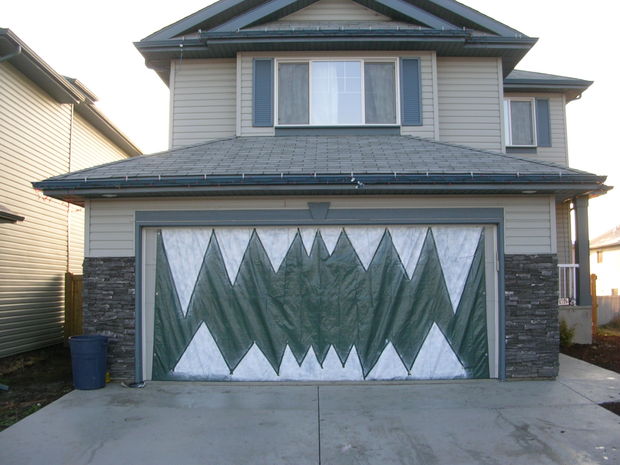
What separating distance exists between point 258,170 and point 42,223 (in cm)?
659

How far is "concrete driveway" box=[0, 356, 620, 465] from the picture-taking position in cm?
553

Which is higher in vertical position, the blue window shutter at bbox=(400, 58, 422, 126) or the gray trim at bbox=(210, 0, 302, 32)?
the gray trim at bbox=(210, 0, 302, 32)

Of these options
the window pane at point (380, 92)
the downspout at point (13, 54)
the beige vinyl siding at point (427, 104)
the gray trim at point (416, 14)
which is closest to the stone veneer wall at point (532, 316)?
the beige vinyl siding at point (427, 104)

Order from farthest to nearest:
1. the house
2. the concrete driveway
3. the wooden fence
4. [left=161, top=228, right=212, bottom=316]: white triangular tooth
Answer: the wooden fence < [left=161, top=228, right=212, bottom=316]: white triangular tooth < the house < the concrete driveway

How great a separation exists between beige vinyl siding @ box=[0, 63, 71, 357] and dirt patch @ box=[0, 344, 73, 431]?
36 centimetres

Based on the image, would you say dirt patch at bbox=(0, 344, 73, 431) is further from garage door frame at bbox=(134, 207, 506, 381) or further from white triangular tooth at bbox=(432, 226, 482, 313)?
white triangular tooth at bbox=(432, 226, 482, 313)

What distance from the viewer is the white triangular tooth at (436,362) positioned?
27.6ft

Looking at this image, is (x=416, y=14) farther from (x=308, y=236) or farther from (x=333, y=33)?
(x=308, y=236)

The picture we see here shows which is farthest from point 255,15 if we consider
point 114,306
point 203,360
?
point 203,360

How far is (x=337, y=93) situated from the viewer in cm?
1075

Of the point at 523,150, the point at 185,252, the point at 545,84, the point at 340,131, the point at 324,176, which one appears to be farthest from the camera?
the point at 523,150

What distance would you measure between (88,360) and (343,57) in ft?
23.8

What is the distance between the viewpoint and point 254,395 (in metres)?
7.72

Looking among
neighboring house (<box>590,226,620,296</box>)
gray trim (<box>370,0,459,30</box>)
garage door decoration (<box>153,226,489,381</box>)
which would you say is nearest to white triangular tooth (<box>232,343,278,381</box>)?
garage door decoration (<box>153,226,489,381</box>)
